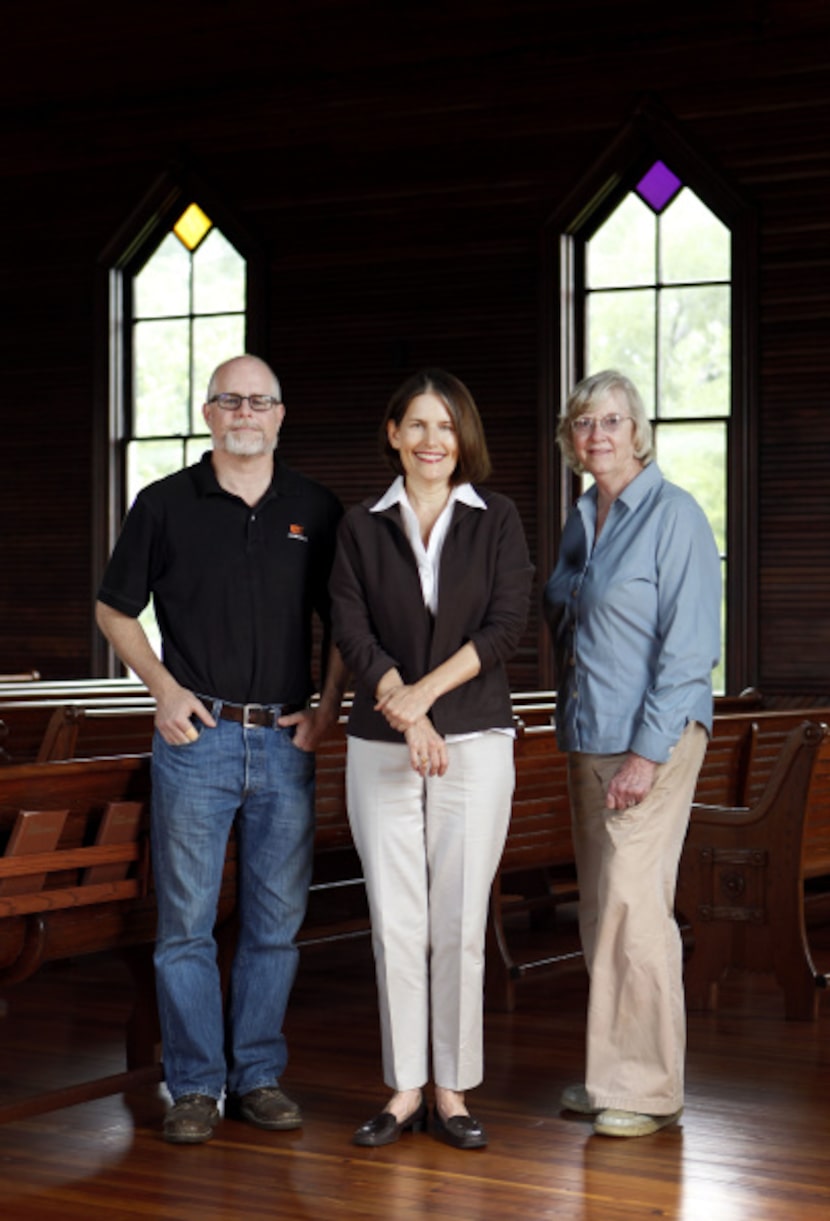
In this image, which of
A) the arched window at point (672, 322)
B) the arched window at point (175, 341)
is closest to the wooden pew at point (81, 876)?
the arched window at point (672, 322)

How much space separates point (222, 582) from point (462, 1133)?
4.15 ft

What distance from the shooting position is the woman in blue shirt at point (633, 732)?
3.84 m

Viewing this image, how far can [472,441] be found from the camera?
3.81 meters

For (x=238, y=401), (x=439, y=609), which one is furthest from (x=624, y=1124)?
(x=238, y=401)

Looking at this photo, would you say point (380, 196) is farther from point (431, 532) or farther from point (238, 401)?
point (431, 532)

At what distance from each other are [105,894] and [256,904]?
331mm

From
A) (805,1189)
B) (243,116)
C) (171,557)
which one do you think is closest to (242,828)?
(171,557)

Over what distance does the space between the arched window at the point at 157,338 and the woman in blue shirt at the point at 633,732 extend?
287 inches

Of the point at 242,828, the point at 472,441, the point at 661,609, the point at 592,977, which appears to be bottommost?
the point at 592,977

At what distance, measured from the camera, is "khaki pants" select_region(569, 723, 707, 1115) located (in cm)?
386

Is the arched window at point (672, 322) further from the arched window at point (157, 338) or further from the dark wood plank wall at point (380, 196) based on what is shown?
the arched window at point (157, 338)

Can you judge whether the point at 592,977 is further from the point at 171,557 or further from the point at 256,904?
the point at 171,557

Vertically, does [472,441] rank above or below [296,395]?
below

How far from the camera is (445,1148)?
3.76 meters
